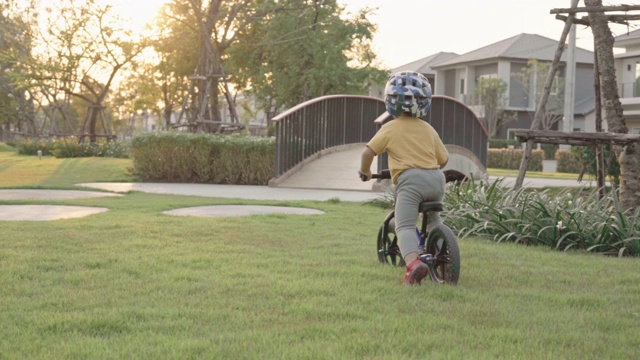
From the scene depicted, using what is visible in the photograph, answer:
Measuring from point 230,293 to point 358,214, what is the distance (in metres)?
→ 5.85

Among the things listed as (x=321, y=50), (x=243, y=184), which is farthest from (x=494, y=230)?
(x=321, y=50)

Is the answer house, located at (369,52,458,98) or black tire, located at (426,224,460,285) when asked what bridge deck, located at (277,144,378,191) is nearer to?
black tire, located at (426,224,460,285)

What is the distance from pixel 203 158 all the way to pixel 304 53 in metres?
19.9

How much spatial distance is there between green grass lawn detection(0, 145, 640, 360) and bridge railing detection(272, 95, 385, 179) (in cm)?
996

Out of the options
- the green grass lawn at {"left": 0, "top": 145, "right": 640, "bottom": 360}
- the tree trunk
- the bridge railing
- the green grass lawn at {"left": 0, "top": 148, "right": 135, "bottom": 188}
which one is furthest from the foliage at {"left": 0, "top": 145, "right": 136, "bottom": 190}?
the tree trunk

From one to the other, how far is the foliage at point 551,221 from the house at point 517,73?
1795 inches

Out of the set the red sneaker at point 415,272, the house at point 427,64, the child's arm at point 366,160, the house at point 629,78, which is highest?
the house at point 427,64

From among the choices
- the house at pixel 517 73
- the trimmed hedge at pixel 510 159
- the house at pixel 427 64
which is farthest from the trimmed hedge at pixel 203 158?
the house at pixel 427 64

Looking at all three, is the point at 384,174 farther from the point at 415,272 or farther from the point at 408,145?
the point at 415,272

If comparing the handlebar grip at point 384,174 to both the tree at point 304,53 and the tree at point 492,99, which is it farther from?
the tree at point 492,99

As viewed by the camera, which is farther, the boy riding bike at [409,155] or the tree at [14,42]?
the tree at [14,42]

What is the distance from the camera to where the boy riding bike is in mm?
5590

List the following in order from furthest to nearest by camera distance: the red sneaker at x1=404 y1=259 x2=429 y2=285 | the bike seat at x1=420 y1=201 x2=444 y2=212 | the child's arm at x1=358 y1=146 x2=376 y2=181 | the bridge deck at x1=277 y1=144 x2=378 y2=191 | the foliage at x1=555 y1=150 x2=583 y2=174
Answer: the foliage at x1=555 y1=150 x2=583 y2=174 < the bridge deck at x1=277 y1=144 x2=378 y2=191 < the child's arm at x1=358 y1=146 x2=376 y2=181 < the bike seat at x1=420 y1=201 x2=444 y2=212 < the red sneaker at x1=404 y1=259 x2=429 y2=285

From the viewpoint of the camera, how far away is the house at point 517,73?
55031mm
